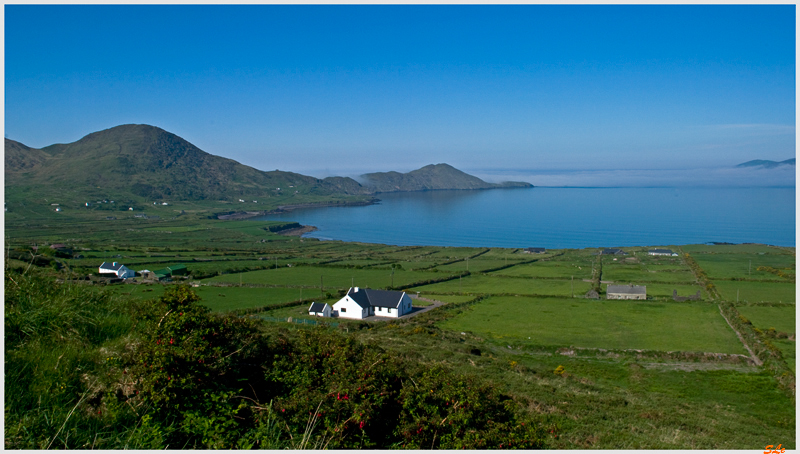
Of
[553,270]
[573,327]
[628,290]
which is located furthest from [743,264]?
[573,327]

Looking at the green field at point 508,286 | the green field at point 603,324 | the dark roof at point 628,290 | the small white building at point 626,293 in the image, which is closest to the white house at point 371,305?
the green field at point 603,324

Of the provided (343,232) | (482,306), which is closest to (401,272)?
(482,306)

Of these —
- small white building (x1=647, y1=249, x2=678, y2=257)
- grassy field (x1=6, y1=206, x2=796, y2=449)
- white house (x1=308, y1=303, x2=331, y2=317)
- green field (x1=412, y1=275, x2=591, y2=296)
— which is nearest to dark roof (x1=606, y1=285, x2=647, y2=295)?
grassy field (x1=6, y1=206, x2=796, y2=449)

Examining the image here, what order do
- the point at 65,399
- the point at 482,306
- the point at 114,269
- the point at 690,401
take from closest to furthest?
the point at 65,399 → the point at 690,401 → the point at 482,306 → the point at 114,269

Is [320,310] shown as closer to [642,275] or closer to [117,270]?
[117,270]

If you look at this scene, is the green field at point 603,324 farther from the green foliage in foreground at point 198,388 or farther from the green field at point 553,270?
the green foliage in foreground at point 198,388

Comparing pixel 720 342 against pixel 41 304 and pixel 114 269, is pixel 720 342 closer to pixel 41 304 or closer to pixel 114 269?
pixel 41 304
